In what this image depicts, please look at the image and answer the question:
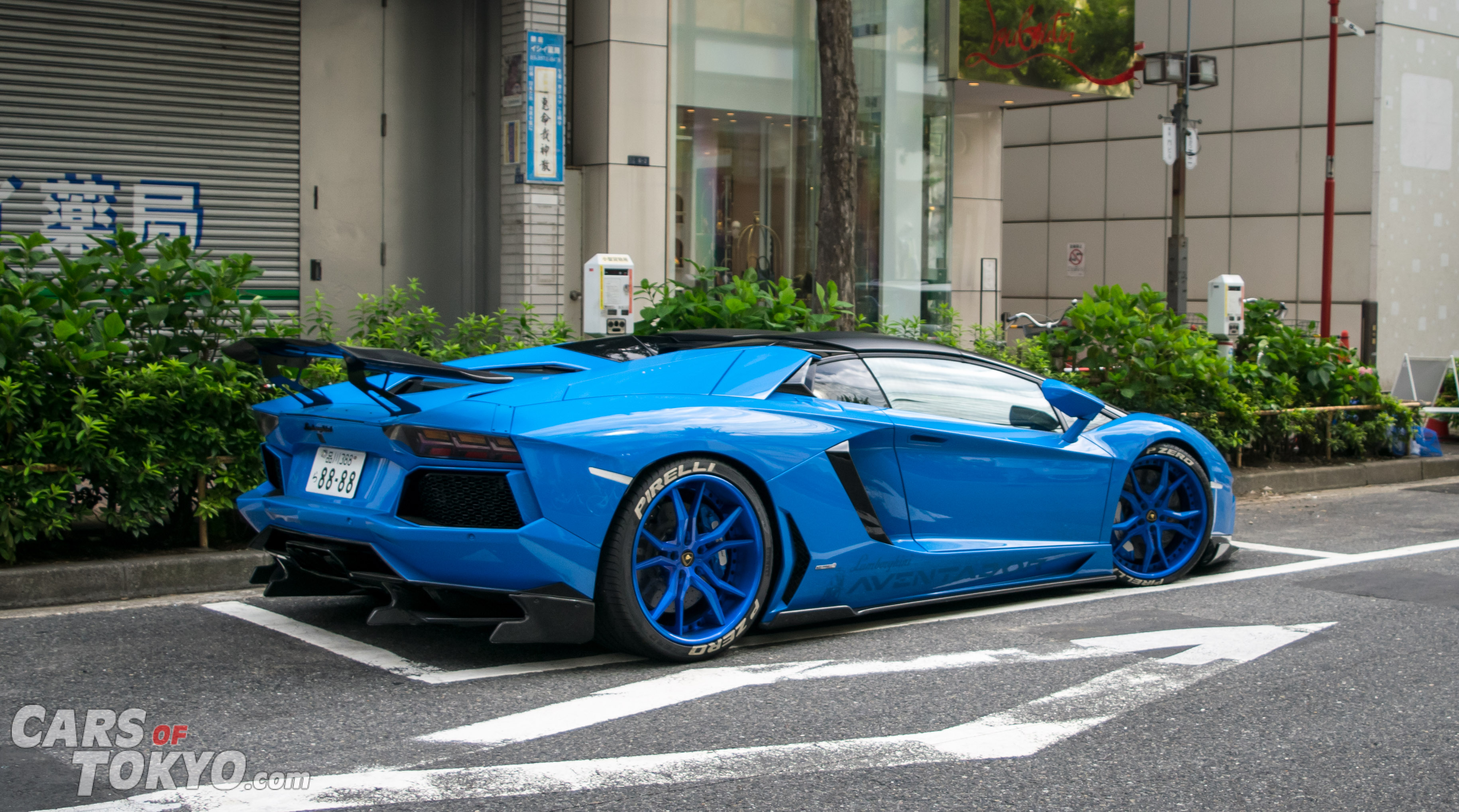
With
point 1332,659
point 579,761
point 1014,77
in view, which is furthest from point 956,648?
point 1014,77

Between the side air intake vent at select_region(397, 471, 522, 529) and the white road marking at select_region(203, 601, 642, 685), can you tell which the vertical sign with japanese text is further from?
the side air intake vent at select_region(397, 471, 522, 529)

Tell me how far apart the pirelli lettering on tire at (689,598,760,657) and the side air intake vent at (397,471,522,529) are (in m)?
0.78

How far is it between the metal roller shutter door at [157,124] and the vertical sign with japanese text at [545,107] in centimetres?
207

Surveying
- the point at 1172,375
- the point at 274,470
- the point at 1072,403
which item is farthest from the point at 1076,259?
the point at 274,470

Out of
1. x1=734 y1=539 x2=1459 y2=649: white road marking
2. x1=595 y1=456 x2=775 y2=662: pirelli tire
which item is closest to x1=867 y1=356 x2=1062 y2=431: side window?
x1=734 y1=539 x2=1459 y2=649: white road marking

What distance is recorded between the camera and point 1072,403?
6191 millimetres

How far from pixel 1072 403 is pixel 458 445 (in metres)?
2.93

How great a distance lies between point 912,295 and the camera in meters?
16.2

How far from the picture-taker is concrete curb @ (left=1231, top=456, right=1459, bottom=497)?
10.8 m

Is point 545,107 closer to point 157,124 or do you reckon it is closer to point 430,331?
point 157,124

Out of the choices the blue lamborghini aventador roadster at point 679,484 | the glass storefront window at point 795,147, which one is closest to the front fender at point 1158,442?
the blue lamborghini aventador roadster at point 679,484

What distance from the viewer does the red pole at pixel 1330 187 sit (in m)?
21.9

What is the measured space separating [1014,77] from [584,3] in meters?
6.09

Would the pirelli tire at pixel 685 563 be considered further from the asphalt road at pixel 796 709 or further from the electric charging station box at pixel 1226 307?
the electric charging station box at pixel 1226 307
